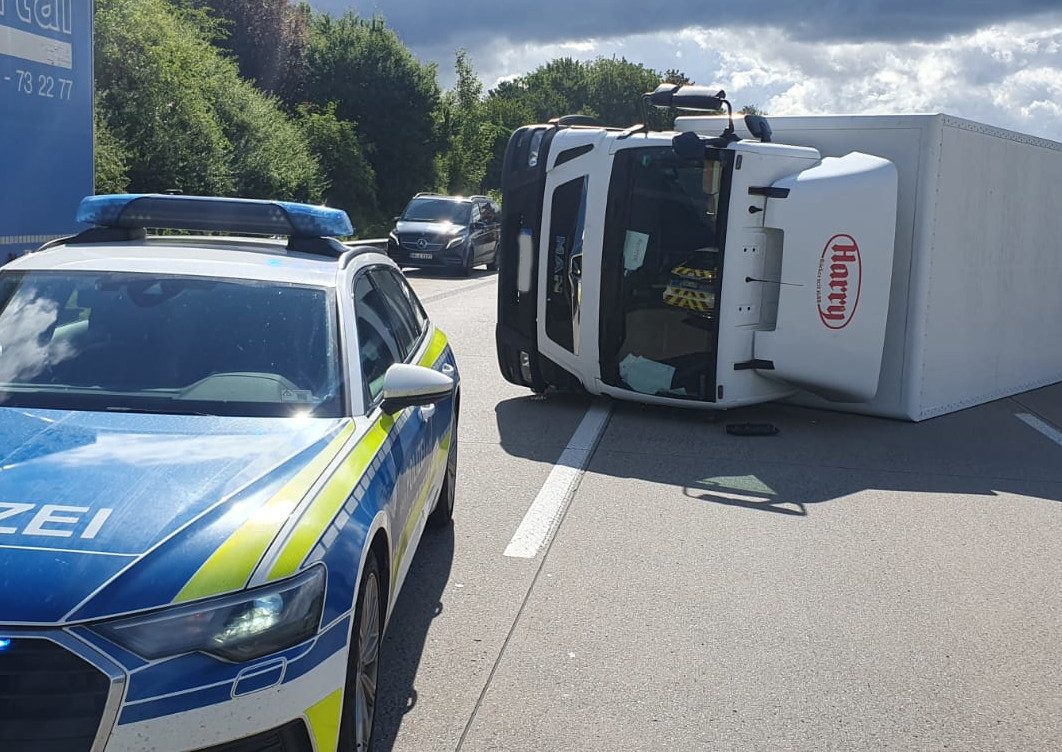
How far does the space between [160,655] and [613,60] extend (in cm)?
12059

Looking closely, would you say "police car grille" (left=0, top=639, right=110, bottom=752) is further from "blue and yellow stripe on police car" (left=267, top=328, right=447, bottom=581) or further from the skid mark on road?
the skid mark on road

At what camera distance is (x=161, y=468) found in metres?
3.50

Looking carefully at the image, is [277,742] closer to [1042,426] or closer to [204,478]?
[204,478]

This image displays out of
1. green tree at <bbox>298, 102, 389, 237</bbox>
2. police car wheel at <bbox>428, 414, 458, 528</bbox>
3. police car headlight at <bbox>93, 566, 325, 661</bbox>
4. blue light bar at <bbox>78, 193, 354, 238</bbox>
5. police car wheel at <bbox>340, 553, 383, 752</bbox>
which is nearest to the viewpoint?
police car headlight at <bbox>93, 566, 325, 661</bbox>

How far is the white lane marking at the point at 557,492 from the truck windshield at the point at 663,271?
2.43 ft

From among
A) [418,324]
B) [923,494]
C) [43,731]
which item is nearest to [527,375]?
[923,494]

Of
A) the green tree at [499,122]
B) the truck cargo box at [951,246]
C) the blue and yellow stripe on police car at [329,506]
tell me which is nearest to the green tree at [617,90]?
the green tree at [499,122]

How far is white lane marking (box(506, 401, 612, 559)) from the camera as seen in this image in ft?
21.3

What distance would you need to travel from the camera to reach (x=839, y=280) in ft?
32.0

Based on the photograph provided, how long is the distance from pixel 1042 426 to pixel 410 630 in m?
7.98

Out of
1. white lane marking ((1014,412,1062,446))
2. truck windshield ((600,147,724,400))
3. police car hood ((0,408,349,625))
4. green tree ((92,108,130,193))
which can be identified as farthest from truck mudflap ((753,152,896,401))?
green tree ((92,108,130,193))

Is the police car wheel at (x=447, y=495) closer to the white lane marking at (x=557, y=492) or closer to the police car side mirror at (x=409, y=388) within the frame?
the white lane marking at (x=557, y=492)

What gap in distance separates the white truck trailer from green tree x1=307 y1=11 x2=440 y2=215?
112ft

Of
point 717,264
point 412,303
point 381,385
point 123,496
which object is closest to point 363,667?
point 123,496
